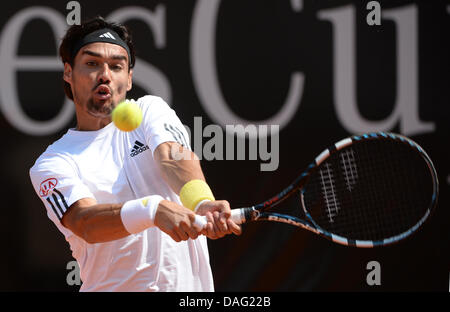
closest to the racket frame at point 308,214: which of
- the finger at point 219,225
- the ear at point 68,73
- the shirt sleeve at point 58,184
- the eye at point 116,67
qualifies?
the finger at point 219,225


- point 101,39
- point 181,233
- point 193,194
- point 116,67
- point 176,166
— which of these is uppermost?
point 101,39

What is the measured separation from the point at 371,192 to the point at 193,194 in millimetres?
1574

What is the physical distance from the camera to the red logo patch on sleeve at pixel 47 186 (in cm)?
252

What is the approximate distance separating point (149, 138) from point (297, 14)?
6.20 feet

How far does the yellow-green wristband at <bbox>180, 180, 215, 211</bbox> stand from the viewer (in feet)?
7.63

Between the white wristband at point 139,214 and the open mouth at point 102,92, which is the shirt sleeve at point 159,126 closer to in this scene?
the open mouth at point 102,92

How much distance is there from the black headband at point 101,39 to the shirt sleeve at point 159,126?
13.0 inches

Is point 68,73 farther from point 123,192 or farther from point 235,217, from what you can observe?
point 235,217

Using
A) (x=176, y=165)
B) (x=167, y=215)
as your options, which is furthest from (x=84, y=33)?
(x=167, y=215)

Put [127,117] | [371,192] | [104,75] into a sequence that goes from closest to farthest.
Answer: [127,117]
[104,75]
[371,192]

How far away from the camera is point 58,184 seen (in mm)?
2494

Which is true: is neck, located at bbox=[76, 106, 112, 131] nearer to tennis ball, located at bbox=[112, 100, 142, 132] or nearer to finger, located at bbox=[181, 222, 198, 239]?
tennis ball, located at bbox=[112, 100, 142, 132]

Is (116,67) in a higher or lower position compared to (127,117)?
higher

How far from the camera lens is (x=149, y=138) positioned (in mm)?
2521
